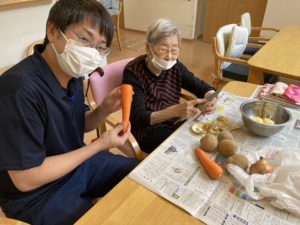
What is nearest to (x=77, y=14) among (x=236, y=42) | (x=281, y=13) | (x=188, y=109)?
(x=188, y=109)

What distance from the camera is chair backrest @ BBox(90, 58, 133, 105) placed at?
1351 millimetres

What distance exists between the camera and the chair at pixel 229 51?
7.21 feet

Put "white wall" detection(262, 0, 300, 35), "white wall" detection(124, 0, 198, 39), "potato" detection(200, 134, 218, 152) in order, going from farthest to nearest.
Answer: "white wall" detection(124, 0, 198, 39), "white wall" detection(262, 0, 300, 35), "potato" detection(200, 134, 218, 152)

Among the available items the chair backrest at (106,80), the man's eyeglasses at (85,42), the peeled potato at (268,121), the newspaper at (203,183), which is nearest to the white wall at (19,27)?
the chair backrest at (106,80)

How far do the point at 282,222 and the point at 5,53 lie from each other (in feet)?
8.12

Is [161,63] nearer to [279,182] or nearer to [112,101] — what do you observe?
[112,101]

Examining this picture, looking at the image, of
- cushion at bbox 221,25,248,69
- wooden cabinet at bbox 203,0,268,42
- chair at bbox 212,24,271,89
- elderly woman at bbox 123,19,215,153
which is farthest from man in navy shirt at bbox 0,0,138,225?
wooden cabinet at bbox 203,0,268,42

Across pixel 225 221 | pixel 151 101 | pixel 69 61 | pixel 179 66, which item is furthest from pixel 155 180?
pixel 179 66

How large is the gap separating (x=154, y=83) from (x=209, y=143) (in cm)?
61

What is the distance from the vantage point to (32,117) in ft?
2.56

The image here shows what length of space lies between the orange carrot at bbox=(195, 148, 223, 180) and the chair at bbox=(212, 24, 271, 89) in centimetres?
146

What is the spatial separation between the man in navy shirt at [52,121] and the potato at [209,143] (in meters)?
0.28

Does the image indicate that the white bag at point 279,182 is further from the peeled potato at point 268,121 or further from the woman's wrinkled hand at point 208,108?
the woman's wrinkled hand at point 208,108

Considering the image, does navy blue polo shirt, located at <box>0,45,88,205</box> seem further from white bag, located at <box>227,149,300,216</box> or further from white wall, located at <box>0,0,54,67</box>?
white wall, located at <box>0,0,54,67</box>
